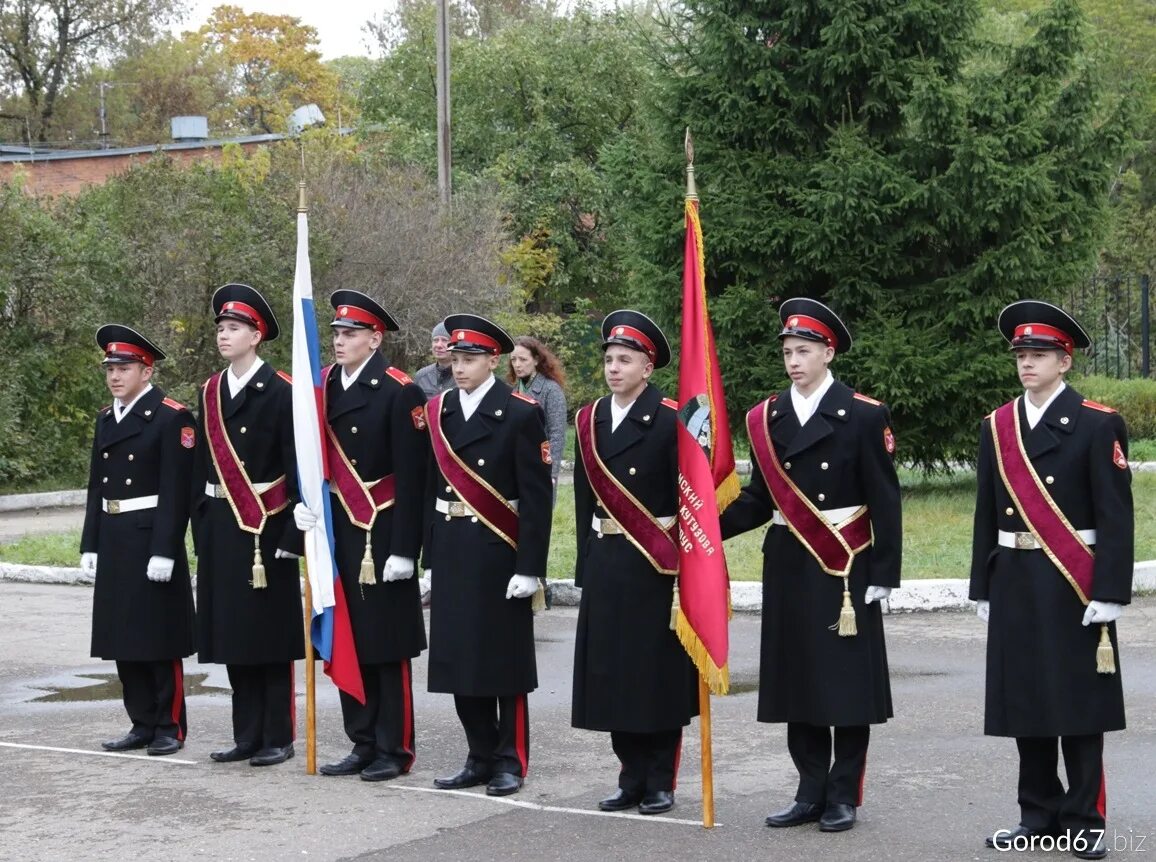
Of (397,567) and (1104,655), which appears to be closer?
(1104,655)

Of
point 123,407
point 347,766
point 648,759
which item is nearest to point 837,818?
point 648,759

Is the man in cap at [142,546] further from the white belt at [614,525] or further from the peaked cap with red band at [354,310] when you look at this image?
the white belt at [614,525]

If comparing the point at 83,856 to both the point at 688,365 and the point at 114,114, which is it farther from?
the point at 114,114

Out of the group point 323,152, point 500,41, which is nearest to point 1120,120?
point 323,152

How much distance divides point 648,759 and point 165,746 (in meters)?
2.64

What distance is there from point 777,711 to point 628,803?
800 mm

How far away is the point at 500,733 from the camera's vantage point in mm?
7750

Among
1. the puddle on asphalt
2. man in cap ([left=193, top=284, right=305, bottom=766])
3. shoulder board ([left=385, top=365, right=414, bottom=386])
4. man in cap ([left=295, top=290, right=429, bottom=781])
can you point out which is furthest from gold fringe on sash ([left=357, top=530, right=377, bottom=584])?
the puddle on asphalt

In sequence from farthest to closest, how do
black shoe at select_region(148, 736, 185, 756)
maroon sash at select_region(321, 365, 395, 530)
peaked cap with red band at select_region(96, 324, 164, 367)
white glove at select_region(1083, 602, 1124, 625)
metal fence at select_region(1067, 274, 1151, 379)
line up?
metal fence at select_region(1067, 274, 1151, 379) < peaked cap with red band at select_region(96, 324, 164, 367) < black shoe at select_region(148, 736, 185, 756) < maroon sash at select_region(321, 365, 395, 530) < white glove at select_region(1083, 602, 1124, 625)

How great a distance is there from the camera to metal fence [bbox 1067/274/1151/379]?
945 inches

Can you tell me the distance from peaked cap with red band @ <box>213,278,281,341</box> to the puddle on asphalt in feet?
9.32

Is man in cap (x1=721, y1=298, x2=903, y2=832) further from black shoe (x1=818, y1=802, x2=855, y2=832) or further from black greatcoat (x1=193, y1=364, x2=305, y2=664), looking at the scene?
black greatcoat (x1=193, y1=364, x2=305, y2=664)

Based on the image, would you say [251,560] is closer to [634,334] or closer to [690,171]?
[634,334]

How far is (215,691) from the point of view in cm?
1030
